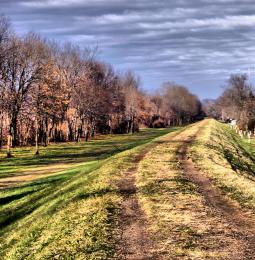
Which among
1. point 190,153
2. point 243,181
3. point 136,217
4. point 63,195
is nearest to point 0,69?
point 190,153

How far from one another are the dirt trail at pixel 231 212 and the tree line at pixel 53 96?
3896 centimetres

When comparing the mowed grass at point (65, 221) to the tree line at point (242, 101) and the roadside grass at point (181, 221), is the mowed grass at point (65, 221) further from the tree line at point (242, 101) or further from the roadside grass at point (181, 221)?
the tree line at point (242, 101)

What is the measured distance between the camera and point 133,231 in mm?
13375

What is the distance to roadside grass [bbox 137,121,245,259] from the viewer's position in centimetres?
1155

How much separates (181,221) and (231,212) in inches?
91.2

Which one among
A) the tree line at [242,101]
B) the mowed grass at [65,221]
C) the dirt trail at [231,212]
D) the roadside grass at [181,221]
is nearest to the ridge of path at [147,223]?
the dirt trail at [231,212]

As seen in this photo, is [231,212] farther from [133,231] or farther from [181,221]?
[133,231]

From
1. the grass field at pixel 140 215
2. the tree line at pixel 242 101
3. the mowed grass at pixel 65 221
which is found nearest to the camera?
the grass field at pixel 140 215

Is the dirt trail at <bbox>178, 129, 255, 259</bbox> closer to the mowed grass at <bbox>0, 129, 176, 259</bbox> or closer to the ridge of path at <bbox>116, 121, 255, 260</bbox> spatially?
the ridge of path at <bbox>116, 121, 255, 260</bbox>

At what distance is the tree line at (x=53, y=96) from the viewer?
6456 cm

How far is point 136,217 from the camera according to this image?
49.1ft

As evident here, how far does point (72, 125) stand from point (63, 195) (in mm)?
80669

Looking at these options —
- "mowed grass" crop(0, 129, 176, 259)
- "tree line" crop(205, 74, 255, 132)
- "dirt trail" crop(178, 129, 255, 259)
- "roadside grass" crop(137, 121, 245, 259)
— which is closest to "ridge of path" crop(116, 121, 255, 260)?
"dirt trail" crop(178, 129, 255, 259)

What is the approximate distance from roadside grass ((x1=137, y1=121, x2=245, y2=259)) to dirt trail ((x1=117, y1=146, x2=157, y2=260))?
238 mm
